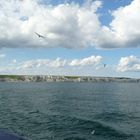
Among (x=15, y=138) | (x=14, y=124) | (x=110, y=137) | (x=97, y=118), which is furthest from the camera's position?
(x=97, y=118)

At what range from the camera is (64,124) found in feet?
185

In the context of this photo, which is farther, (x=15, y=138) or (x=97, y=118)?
(x=97, y=118)

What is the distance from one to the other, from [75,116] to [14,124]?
15220mm

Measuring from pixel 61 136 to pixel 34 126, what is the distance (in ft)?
28.6

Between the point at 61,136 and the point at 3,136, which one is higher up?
the point at 3,136

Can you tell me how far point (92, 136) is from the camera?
154 ft

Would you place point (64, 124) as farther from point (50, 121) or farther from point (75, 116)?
point (75, 116)

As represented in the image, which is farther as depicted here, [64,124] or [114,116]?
[114,116]

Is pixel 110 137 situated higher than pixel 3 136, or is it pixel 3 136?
pixel 3 136

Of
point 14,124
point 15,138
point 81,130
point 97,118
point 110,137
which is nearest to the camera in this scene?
point 15,138

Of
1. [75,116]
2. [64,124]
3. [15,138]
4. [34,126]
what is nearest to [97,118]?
[75,116]

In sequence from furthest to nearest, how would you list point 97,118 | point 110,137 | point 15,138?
point 97,118 → point 110,137 → point 15,138

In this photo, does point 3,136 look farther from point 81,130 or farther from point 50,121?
point 50,121

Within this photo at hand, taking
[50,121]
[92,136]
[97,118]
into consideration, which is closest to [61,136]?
[92,136]
